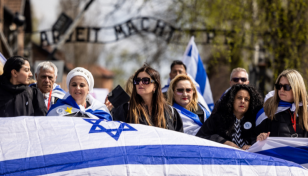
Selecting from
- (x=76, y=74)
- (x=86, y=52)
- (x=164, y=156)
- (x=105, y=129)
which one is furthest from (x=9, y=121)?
(x=86, y=52)

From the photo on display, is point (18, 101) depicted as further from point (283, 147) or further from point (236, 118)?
point (283, 147)

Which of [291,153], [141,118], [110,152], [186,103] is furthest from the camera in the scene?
[186,103]

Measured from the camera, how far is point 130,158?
10.4 feet

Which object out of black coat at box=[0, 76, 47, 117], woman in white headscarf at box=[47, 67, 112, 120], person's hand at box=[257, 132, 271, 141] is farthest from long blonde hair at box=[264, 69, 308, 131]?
black coat at box=[0, 76, 47, 117]

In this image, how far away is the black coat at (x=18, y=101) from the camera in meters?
4.32

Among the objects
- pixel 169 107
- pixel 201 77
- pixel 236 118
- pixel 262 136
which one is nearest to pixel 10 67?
pixel 169 107

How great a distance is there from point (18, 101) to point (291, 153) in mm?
2955

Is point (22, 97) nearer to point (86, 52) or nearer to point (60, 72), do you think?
point (60, 72)

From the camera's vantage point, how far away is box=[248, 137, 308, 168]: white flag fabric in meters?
3.83

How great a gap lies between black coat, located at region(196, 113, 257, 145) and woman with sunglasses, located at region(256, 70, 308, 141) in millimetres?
109

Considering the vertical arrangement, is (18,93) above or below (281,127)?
above

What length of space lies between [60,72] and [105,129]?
5.73 m

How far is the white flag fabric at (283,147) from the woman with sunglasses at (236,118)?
30 centimetres

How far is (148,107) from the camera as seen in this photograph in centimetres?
430
